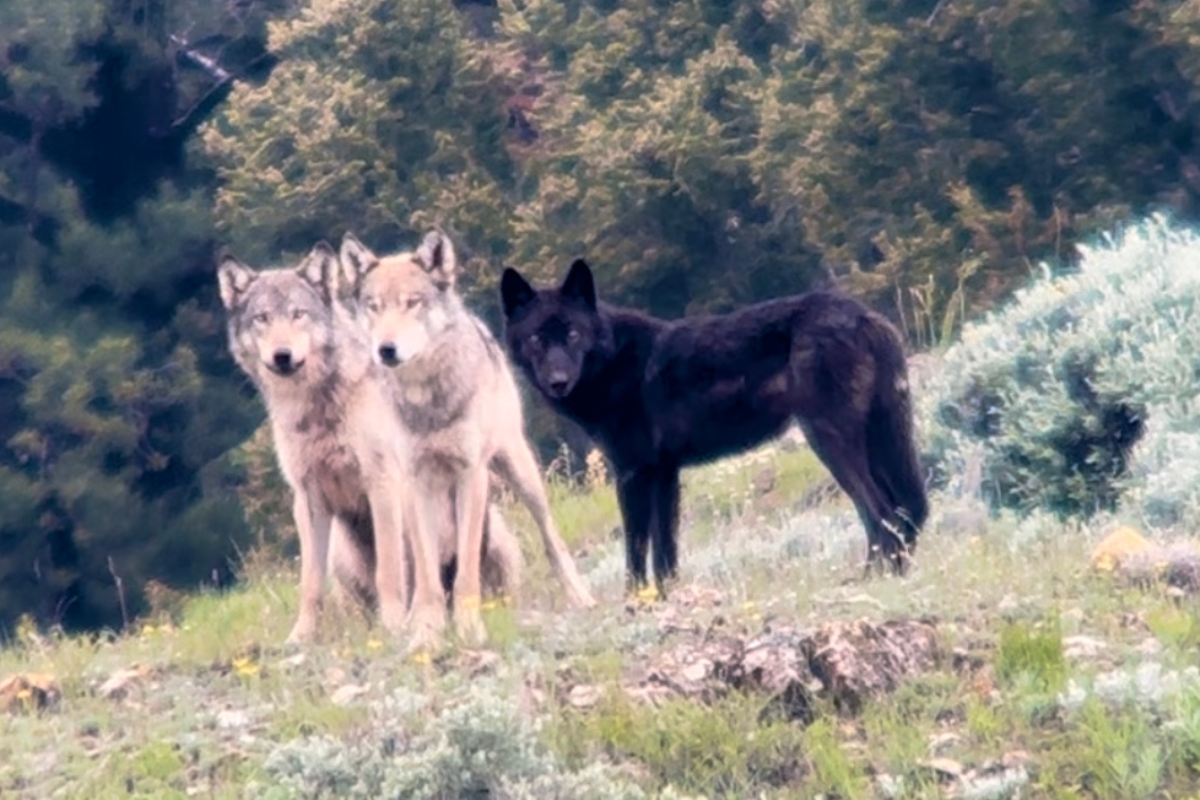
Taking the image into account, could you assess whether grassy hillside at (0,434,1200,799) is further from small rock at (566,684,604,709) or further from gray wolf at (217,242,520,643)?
gray wolf at (217,242,520,643)

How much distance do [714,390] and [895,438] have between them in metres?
0.93

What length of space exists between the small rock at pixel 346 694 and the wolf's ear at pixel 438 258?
8.16ft

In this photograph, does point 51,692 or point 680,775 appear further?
point 51,692

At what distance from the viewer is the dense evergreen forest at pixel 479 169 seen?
2397 cm

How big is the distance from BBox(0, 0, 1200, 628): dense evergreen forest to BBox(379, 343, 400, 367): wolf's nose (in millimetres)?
12807

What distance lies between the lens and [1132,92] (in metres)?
24.0

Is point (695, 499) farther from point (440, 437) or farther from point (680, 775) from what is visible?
point (680, 775)

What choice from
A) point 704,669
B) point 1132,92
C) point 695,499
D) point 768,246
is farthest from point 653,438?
point 768,246

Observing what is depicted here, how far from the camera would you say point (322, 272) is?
32.5 ft

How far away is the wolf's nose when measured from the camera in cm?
969

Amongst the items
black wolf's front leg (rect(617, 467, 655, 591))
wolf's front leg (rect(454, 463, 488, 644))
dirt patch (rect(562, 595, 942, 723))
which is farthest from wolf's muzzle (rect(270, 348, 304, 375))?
dirt patch (rect(562, 595, 942, 723))

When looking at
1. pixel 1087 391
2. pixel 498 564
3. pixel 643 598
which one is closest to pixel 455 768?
pixel 643 598

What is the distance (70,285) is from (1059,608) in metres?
25.1

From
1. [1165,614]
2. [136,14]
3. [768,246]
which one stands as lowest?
[768,246]
